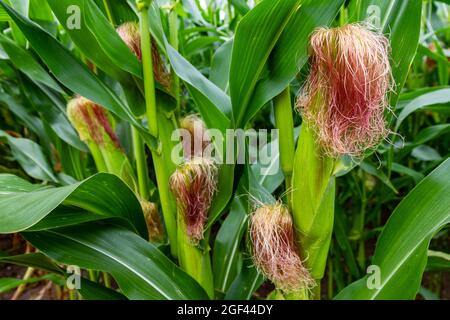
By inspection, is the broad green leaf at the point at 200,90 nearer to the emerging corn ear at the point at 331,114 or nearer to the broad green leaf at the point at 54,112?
the emerging corn ear at the point at 331,114

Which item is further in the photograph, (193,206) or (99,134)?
(99,134)

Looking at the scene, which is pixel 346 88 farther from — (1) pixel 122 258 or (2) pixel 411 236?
(1) pixel 122 258

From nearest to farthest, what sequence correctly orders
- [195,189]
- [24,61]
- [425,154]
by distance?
[195,189] < [24,61] < [425,154]

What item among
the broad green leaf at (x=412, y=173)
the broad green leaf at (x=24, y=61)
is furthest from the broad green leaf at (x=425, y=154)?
the broad green leaf at (x=24, y=61)

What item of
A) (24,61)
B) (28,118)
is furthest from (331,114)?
(28,118)
